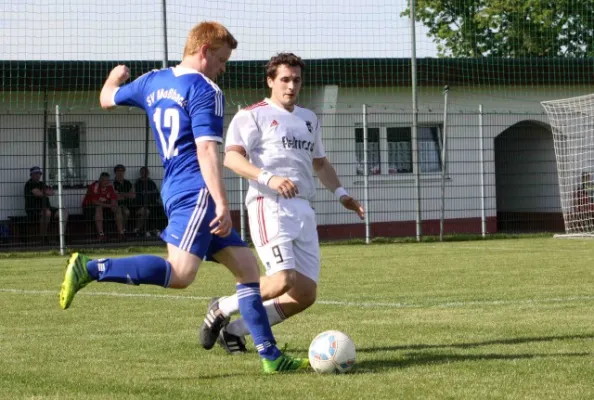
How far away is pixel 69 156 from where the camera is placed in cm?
2144

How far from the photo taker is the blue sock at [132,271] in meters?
6.16

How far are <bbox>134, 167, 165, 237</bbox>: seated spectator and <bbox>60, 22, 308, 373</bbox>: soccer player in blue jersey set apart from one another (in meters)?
14.0

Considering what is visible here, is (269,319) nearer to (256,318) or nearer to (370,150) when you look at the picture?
(256,318)

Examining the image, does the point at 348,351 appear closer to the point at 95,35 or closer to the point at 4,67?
the point at 95,35

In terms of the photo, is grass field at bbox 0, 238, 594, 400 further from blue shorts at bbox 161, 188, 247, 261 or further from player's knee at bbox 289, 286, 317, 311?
blue shorts at bbox 161, 188, 247, 261

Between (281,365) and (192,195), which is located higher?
(192,195)

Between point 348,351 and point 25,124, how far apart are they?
51.1 ft

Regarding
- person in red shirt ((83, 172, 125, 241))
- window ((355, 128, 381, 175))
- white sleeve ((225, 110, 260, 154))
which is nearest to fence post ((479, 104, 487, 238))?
window ((355, 128, 381, 175))

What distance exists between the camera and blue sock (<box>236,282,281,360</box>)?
254 inches

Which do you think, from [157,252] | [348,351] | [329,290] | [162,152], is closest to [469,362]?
[348,351]

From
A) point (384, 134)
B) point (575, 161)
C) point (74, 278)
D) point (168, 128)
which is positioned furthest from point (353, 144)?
point (74, 278)

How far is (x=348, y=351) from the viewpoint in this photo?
638 centimetres

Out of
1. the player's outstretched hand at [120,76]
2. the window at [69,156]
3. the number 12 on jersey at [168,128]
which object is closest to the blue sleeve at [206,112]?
the number 12 on jersey at [168,128]

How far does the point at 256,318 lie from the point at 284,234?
69 centimetres
